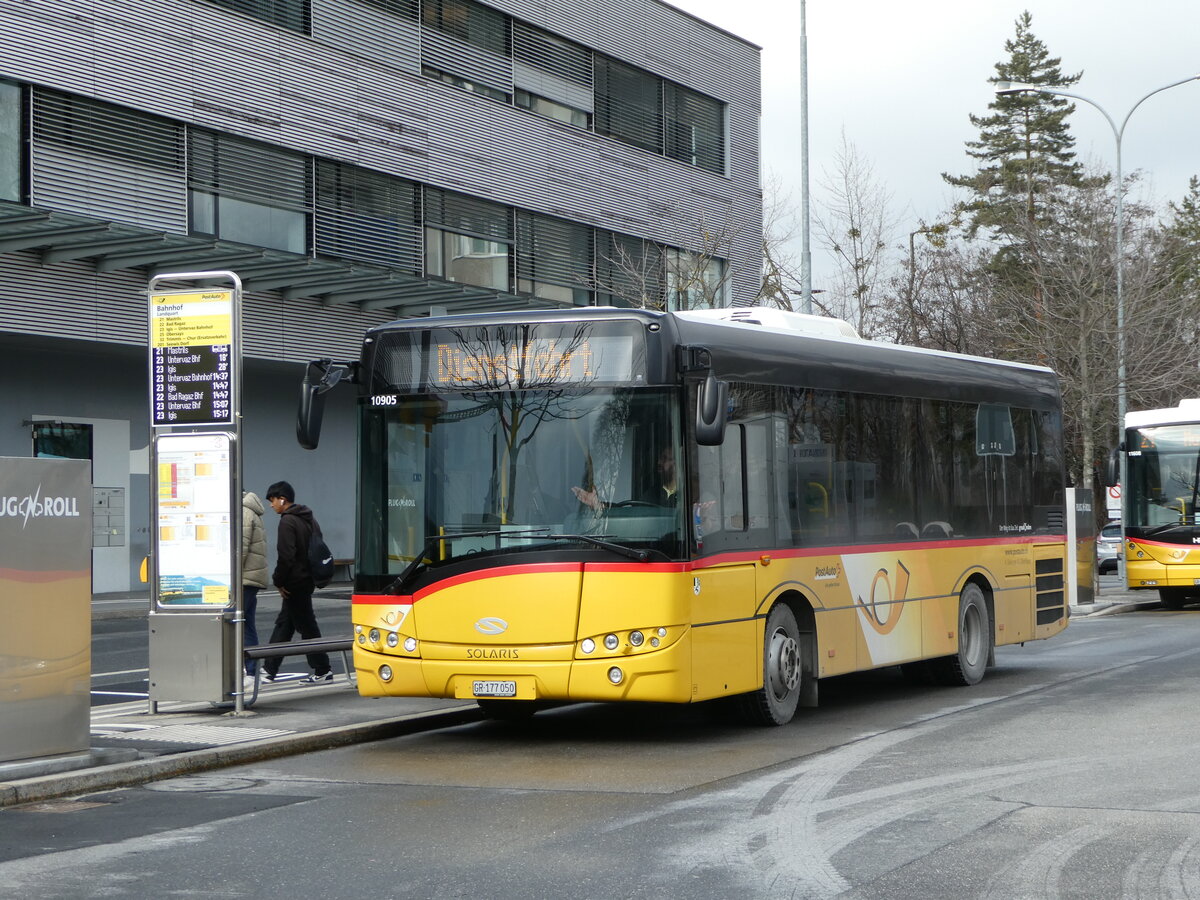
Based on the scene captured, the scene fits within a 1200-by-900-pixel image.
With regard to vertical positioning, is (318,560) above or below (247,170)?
below

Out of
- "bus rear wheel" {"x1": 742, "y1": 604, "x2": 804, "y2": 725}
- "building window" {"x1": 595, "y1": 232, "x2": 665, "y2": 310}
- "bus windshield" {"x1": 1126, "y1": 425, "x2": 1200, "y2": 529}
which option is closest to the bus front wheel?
"bus windshield" {"x1": 1126, "y1": 425, "x2": 1200, "y2": 529}

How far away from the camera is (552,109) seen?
37375mm

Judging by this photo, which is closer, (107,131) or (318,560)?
(318,560)

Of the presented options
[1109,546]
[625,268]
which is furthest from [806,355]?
[1109,546]

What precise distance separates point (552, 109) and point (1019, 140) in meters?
39.8

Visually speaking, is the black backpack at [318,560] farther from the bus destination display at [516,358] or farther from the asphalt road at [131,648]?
the bus destination display at [516,358]

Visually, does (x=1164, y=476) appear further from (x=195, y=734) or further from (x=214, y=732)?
(x=195, y=734)

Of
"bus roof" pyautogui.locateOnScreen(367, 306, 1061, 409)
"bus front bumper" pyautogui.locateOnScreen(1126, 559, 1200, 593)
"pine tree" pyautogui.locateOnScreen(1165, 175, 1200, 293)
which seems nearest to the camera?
"bus roof" pyautogui.locateOnScreen(367, 306, 1061, 409)

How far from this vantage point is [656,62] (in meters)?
40.7

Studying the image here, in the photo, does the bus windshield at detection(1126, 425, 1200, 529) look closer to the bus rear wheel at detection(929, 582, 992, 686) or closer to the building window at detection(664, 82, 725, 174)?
the bus rear wheel at detection(929, 582, 992, 686)

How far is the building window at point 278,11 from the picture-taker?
29750mm

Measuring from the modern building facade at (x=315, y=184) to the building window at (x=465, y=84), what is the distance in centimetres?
8

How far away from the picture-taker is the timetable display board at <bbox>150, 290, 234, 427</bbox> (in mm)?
11914

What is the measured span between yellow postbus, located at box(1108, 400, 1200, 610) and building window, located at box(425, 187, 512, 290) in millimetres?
14157
